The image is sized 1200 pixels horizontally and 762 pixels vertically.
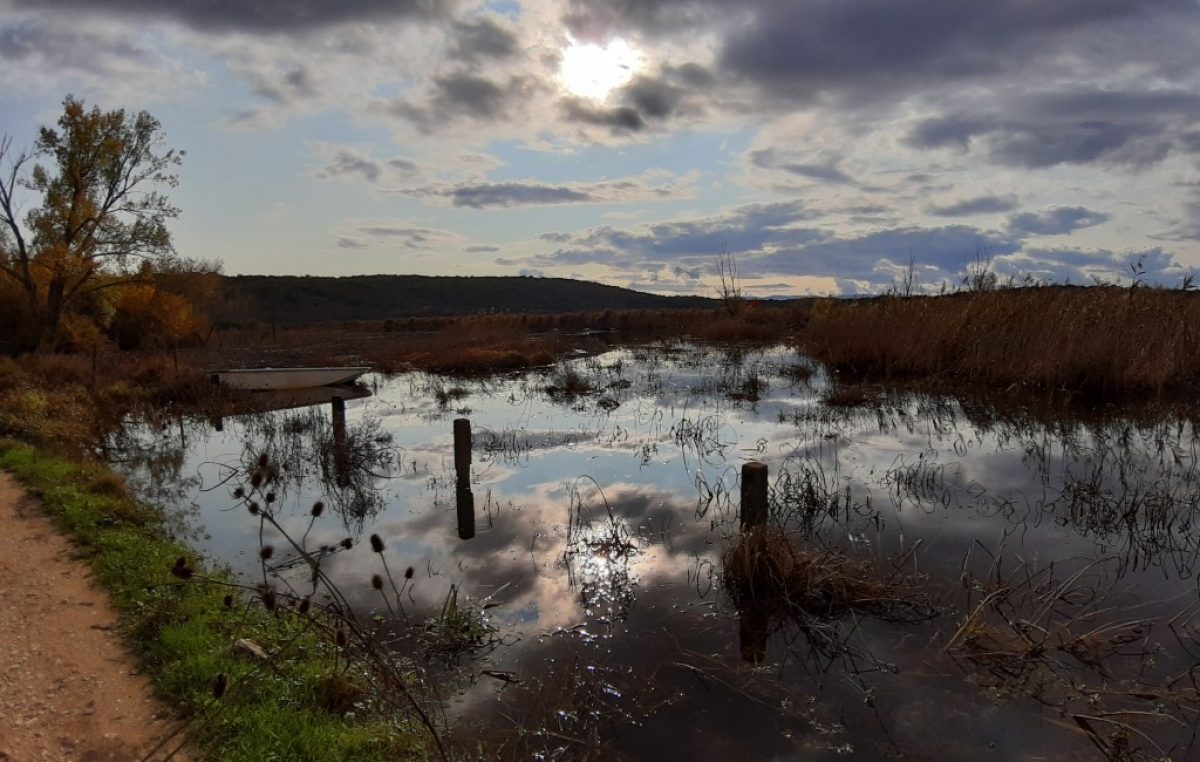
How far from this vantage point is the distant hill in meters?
90.6

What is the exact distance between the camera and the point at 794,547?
6.46 m

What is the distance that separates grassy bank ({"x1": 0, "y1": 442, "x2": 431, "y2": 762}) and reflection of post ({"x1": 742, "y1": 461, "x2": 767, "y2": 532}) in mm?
3343

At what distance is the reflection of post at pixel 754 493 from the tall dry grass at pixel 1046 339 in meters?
11.4

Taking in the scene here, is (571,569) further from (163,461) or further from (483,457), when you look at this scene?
(163,461)

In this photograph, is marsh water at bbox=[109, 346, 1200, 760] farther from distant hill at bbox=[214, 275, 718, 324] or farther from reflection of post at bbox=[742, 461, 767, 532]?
distant hill at bbox=[214, 275, 718, 324]

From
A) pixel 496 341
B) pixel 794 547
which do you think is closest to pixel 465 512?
pixel 794 547

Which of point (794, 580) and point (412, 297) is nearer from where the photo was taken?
point (794, 580)

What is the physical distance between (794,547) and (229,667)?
4.71 metres

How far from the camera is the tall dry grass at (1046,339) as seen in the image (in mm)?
13781

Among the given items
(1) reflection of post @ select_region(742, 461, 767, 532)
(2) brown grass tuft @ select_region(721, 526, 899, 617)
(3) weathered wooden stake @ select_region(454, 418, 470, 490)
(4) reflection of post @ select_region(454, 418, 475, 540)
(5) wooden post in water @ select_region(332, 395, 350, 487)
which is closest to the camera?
(2) brown grass tuft @ select_region(721, 526, 899, 617)

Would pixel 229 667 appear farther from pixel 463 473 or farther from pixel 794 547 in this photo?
pixel 794 547

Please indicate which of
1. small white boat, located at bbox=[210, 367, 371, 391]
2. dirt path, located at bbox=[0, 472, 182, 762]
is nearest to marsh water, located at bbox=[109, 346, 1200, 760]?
dirt path, located at bbox=[0, 472, 182, 762]

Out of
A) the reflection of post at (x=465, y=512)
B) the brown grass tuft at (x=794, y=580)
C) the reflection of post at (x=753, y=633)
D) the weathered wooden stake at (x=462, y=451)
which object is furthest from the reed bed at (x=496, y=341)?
the reflection of post at (x=753, y=633)

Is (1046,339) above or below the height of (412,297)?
below
